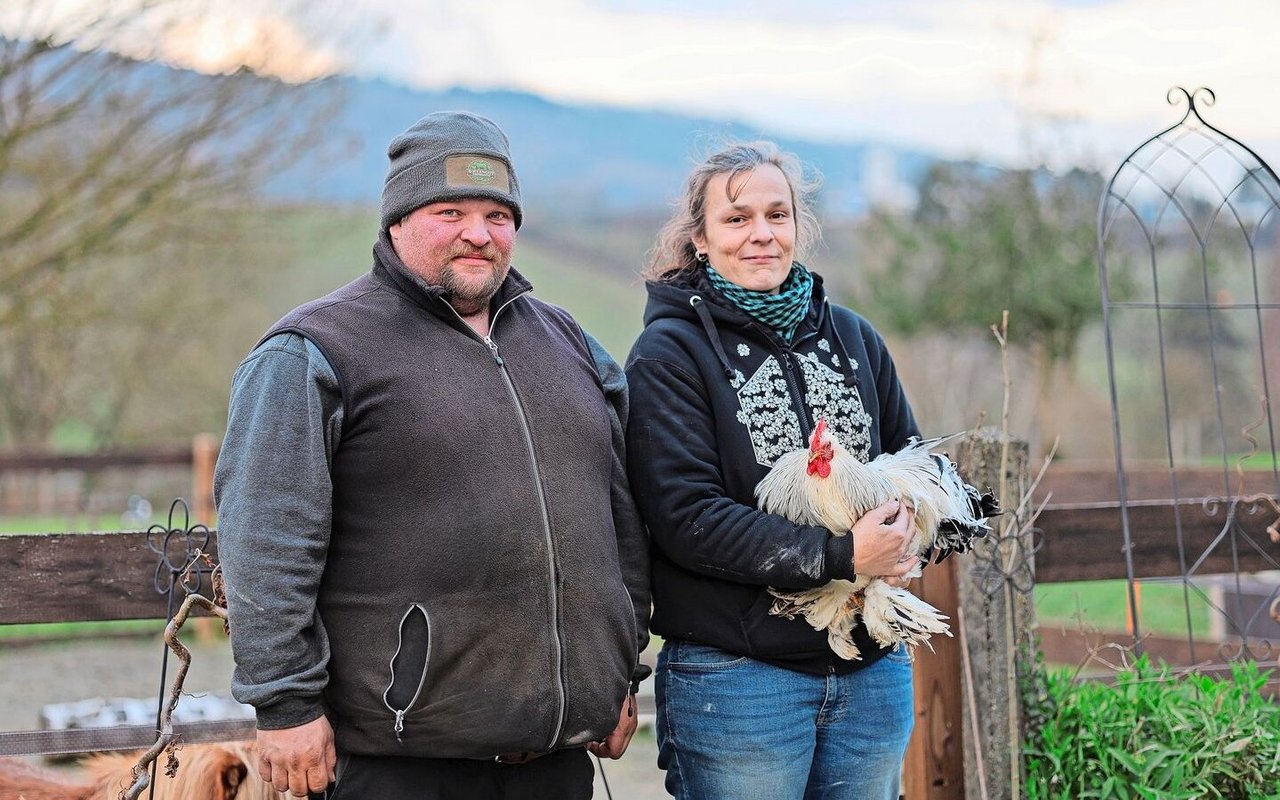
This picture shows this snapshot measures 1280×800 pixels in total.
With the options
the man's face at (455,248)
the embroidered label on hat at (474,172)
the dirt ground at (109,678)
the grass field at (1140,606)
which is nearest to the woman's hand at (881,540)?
the man's face at (455,248)

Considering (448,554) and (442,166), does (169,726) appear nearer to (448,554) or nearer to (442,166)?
(448,554)

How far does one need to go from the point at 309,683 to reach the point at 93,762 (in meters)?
1.13

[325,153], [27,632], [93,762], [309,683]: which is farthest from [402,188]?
[325,153]

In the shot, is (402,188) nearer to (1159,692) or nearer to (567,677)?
(567,677)

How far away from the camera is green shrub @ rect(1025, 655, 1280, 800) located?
11.0 feet

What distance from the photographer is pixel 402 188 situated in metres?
2.53

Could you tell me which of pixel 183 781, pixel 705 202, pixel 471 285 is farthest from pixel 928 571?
pixel 183 781

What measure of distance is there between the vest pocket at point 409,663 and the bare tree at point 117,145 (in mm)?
7842

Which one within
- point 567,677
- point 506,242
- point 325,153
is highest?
point 325,153

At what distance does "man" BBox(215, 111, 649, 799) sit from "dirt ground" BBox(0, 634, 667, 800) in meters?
3.50

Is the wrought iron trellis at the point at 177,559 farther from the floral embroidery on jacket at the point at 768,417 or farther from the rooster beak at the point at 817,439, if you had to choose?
the rooster beak at the point at 817,439

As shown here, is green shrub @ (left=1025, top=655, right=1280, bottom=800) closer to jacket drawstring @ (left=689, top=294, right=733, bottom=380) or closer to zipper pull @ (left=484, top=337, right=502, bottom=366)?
jacket drawstring @ (left=689, top=294, right=733, bottom=380)

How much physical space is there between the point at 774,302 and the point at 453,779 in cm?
132

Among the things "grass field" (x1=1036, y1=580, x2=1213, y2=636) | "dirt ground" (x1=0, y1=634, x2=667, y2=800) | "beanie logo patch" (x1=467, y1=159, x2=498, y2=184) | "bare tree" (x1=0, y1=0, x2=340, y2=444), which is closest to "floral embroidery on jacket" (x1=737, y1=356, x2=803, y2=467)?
"beanie logo patch" (x1=467, y1=159, x2=498, y2=184)
